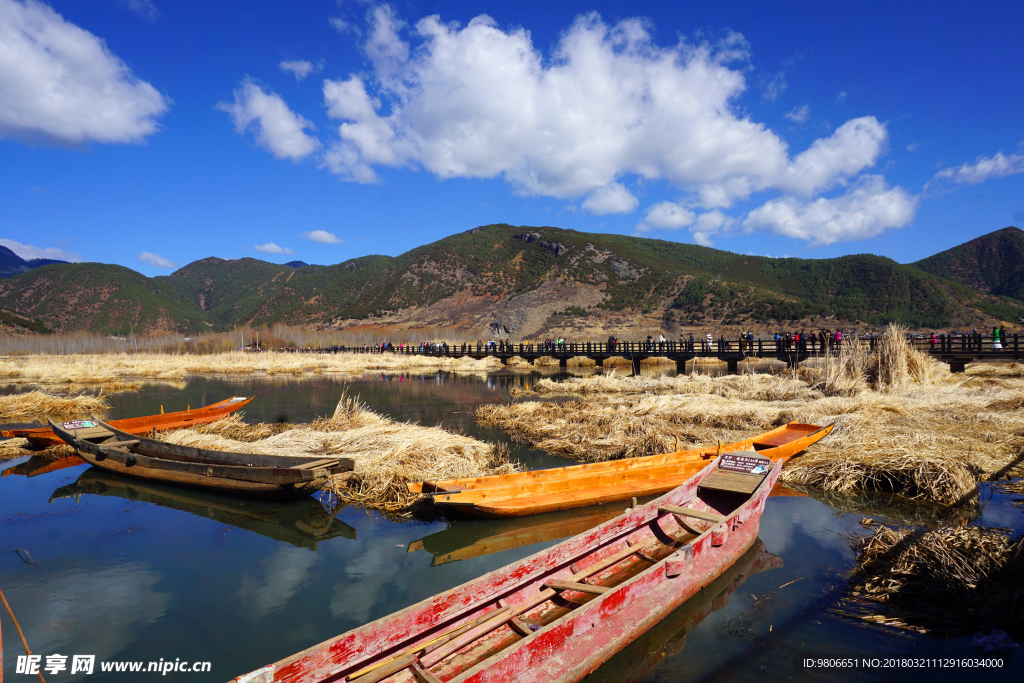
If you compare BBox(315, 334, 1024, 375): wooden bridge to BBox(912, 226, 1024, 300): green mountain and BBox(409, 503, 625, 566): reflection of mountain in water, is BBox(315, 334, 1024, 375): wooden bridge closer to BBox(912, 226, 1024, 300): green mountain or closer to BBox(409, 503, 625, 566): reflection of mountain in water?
BBox(409, 503, 625, 566): reflection of mountain in water

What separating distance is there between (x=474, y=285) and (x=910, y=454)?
118948mm

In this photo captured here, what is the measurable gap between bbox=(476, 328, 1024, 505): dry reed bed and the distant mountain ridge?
6135 cm

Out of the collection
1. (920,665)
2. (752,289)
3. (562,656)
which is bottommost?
(920,665)

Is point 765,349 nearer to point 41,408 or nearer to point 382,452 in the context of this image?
point 382,452

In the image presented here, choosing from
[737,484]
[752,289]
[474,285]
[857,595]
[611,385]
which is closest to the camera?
[857,595]

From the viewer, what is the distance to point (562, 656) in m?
4.02

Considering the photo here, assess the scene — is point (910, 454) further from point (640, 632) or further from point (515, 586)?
point (515, 586)

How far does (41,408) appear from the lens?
18953mm

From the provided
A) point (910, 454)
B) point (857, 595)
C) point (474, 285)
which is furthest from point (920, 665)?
point (474, 285)

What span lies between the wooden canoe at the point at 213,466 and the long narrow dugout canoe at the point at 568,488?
2.46m

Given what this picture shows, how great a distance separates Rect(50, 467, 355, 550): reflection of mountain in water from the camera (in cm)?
798

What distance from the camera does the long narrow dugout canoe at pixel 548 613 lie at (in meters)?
3.58

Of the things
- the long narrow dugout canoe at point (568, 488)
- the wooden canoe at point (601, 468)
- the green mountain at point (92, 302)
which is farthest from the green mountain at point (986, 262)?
the green mountain at point (92, 302)

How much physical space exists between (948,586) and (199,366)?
5138 cm
